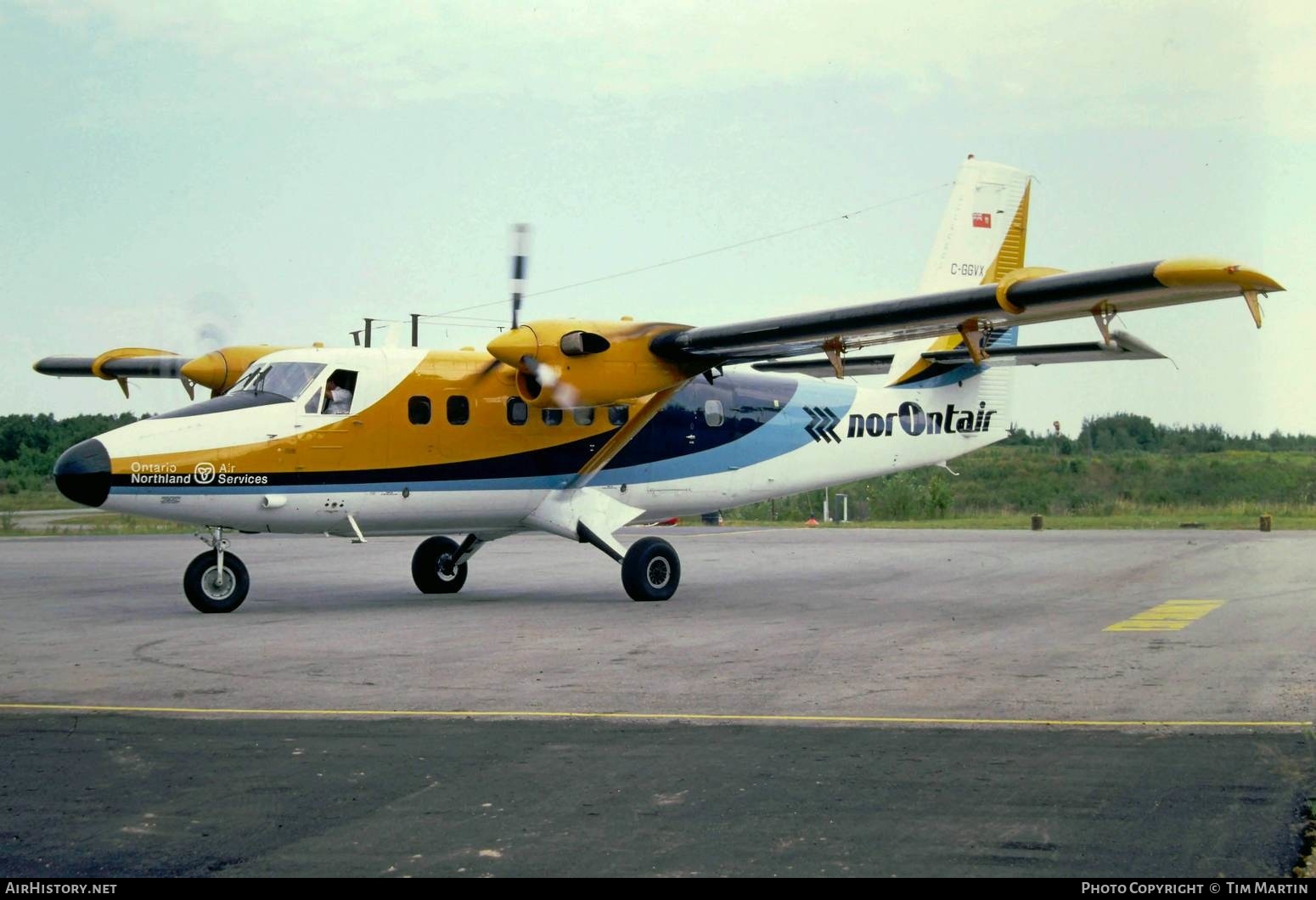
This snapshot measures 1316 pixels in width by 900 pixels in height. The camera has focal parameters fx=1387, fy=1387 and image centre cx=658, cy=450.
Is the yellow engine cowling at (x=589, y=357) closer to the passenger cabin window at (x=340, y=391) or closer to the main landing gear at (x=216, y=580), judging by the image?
the passenger cabin window at (x=340, y=391)

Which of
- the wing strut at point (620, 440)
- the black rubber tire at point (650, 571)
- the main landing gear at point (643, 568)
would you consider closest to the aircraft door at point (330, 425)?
the main landing gear at point (643, 568)

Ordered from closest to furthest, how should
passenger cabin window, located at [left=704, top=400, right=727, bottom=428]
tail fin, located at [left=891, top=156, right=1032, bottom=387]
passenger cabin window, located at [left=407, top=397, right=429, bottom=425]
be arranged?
passenger cabin window, located at [left=407, top=397, right=429, bottom=425] → passenger cabin window, located at [left=704, top=400, right=727, bottom=428] → tail fin, located at [left=891, top=156, right=1032, bottom=387]

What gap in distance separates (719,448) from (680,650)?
744 centimetres

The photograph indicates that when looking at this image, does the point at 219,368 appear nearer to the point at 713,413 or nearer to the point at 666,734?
the point at 713,413

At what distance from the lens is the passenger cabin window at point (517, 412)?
1881 cm

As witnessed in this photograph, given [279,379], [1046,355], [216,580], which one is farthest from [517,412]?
[1046,355]

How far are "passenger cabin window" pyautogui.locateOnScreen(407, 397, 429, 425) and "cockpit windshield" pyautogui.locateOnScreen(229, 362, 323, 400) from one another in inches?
48.9

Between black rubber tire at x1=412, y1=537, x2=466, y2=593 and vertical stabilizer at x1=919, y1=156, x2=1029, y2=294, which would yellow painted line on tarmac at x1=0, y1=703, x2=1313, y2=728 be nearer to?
black rubber tire at x1=412, y1=537, x2=466, y2=593

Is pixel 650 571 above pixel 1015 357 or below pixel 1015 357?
below

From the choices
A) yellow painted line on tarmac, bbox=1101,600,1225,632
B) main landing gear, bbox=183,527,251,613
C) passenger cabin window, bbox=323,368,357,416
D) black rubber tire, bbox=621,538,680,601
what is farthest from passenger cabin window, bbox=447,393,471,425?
yellow painted line on tarmac, bbox=1101,600,1225,632

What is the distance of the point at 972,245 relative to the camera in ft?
75.7

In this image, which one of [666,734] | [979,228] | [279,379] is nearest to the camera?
[666,734]

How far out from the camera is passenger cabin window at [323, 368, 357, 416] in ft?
58.0

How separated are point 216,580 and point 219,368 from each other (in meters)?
4.16
